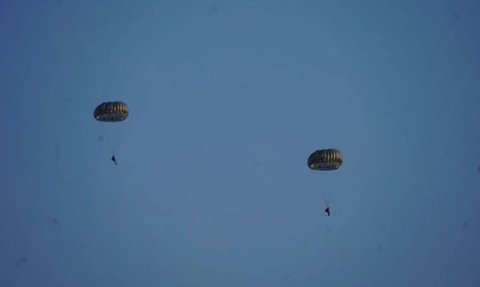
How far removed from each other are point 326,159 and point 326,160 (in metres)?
0.11

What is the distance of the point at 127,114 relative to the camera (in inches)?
2896

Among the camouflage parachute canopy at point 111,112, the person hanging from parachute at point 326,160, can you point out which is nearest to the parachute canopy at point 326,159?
the person hanging from parachute at point 326,160

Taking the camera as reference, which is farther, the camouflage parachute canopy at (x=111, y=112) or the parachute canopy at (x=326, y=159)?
the camouflage parachute canopy at (x=111, y=112)

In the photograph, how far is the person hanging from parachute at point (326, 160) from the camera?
71.4 metres

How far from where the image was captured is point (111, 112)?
72000 millimetres

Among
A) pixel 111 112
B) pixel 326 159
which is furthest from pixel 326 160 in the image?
pixel 111 112

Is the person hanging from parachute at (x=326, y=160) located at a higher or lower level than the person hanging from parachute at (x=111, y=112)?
lower

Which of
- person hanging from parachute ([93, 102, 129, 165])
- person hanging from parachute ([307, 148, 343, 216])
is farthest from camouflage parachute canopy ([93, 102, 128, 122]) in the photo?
person hanging from parachute ([307, 148, 343, 216])

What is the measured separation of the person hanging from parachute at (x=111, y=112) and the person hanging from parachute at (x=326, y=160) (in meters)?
18.0

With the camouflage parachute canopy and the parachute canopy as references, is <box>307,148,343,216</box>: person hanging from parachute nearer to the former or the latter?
Answer: the parachute canopy

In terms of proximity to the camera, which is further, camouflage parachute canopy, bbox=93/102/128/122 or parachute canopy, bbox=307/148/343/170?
camouflage parachute canopy, bbox=93/102/128/122

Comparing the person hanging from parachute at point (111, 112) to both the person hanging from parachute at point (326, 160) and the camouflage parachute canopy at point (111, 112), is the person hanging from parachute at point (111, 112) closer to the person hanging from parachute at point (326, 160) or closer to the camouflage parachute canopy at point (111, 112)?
the camouflage parachute canopy at point (111, 112)

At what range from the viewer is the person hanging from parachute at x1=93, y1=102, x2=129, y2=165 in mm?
72125

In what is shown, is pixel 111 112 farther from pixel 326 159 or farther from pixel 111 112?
pixel 326 159
